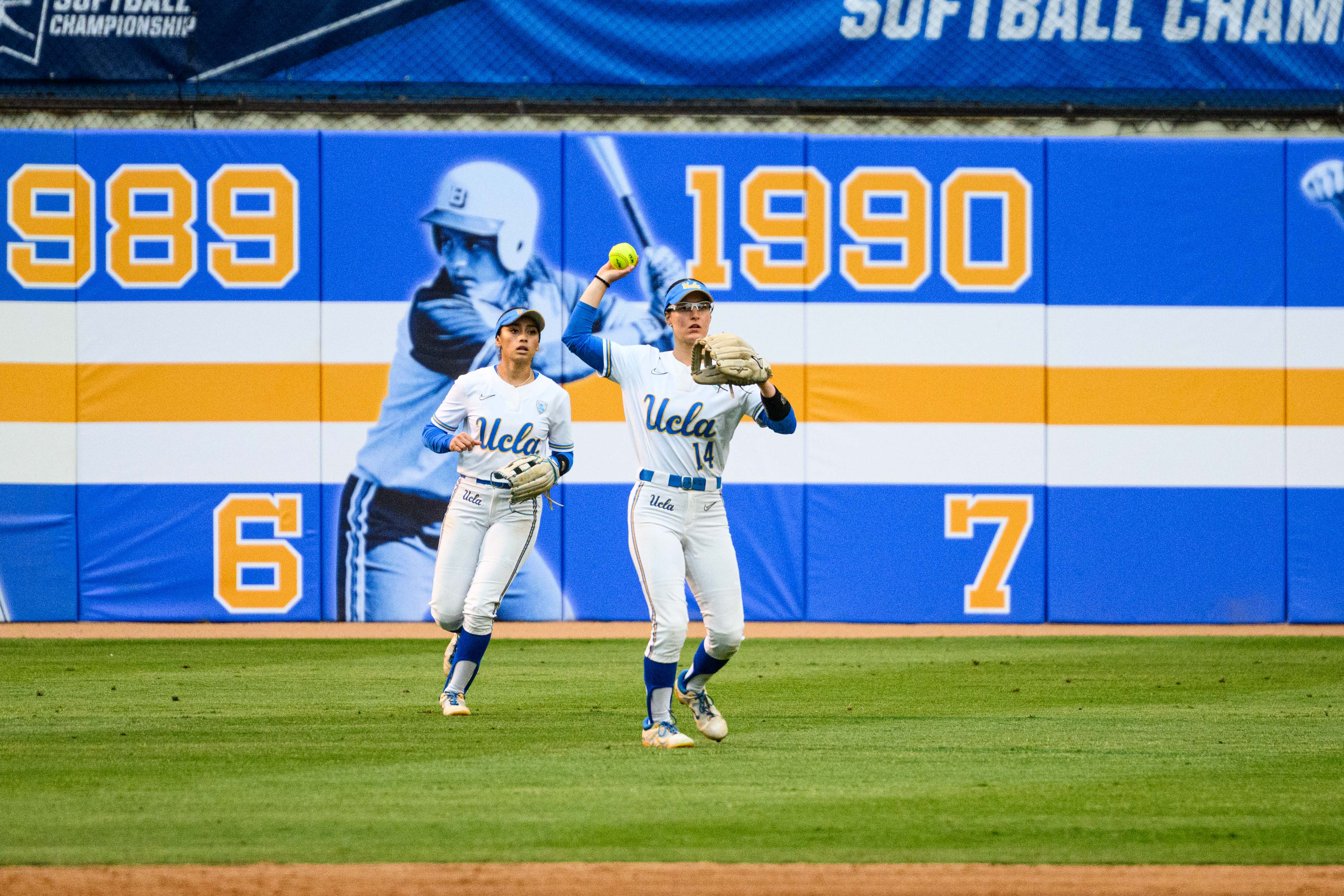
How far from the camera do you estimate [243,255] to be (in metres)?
12.4

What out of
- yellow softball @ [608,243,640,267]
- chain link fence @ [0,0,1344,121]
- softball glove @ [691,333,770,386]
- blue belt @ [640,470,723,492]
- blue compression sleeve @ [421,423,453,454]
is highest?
chain link fence @ [0,0,1344,121]

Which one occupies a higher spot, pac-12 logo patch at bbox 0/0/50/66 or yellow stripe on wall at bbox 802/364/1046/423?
pac-12 logo patch at bbox 0/0/50/66

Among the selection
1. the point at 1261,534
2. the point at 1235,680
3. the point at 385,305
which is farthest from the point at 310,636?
the point at 1261,534

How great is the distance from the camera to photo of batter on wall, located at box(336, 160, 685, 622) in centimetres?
1238

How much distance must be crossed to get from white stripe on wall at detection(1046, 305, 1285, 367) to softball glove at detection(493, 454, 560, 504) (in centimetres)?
625

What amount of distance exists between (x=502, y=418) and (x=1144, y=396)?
679 cm

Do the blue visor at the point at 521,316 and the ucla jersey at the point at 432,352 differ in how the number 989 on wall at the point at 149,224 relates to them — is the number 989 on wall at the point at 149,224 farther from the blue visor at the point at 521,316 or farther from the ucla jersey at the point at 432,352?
the blue visor at the point at 521,316

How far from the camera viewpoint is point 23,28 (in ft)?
40.7

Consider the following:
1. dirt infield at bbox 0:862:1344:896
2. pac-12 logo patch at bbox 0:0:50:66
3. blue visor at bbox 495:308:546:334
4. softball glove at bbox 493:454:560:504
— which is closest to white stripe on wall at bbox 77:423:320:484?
pac-12 logo patch at bbox 0:0:50:66

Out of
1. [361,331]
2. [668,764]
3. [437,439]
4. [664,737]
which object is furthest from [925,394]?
[668,764]

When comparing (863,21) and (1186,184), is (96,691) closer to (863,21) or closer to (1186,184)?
(863,21)

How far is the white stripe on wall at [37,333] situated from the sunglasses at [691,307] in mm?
7539

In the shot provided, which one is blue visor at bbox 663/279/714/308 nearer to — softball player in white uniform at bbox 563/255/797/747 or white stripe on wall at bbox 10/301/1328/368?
softball player in white uniform at bbox 563/255/797/747

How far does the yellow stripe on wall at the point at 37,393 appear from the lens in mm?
12344
